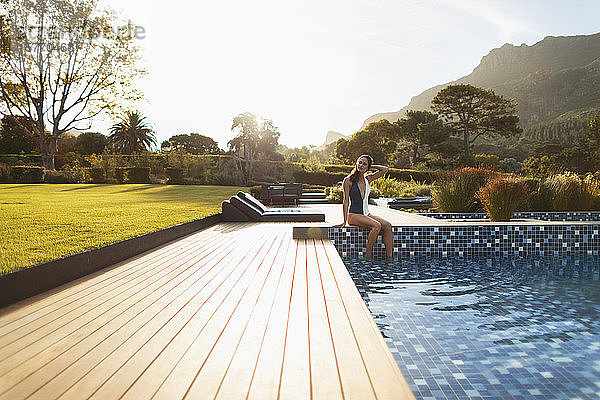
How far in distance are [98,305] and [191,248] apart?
2.48 meters

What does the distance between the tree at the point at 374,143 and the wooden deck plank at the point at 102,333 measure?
4083 centimetres

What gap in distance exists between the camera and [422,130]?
4000 centimetres

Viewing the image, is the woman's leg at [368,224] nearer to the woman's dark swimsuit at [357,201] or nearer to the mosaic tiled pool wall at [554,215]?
the woman's dark swimsuit at [357,201]

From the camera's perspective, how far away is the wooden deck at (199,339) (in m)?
1.59

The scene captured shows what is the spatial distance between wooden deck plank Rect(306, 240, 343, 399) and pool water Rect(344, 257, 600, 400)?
49 cm

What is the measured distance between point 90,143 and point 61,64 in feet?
79.3

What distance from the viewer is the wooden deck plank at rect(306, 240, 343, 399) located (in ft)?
5.12

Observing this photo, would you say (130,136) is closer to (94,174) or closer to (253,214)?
(94,174)

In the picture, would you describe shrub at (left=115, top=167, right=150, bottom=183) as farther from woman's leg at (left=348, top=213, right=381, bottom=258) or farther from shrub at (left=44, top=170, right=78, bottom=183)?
woman's leg at (left=348, top=213, right=381, bottom=258)

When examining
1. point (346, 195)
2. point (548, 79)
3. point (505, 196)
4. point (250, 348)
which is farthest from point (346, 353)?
point (548, 79)

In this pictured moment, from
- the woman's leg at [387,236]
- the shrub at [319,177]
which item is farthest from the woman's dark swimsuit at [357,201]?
the shrub at [319,177]

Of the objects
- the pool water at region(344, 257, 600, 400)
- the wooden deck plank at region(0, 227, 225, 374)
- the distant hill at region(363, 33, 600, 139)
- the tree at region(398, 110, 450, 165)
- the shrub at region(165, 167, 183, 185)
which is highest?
the distant hill at region(363, 33, 600, 139)

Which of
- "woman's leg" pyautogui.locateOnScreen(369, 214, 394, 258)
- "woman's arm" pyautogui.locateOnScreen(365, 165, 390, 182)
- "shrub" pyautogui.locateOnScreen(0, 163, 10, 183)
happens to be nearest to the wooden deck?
"woman's leg" pyautogui.locateOnScreen(369, 214, 394, 258)

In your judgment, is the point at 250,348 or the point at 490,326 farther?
the point at 490,326
